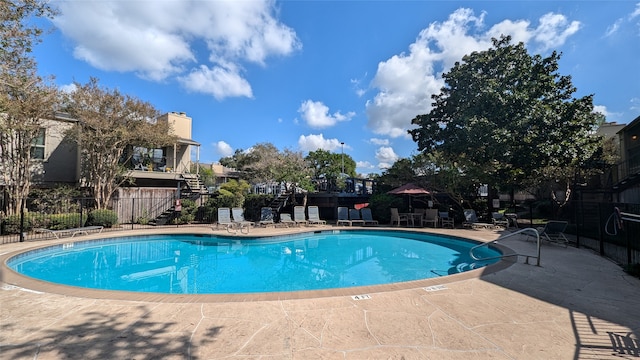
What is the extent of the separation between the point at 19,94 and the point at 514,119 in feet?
68.7

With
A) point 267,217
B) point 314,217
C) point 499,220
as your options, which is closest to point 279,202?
point 267,217

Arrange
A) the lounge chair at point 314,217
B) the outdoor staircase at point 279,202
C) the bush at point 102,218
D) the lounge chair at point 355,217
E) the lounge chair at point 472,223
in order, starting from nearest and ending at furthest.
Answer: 1. the lounge chair at point 472,223
2. the bush at point 102,218
3. the lounge chair at point 314,217
4. the lounge chair at point 355,217
5. the outdoor staircase at point 279,202

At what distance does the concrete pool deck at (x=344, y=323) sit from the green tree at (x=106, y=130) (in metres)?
11.5

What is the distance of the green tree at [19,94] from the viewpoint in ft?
22.8

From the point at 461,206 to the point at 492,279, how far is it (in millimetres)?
11578

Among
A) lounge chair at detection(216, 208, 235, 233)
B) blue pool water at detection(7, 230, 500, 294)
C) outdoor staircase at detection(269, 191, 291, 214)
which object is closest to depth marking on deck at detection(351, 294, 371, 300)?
blue pool water at detection(7, 230, 500, 294)

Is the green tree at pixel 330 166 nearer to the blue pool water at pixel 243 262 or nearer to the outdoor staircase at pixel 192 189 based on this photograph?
the blue pool water at pixel 243 262

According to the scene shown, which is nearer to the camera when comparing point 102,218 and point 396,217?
point 102,218

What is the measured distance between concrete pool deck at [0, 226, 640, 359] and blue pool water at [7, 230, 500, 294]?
A: 2.47 meters

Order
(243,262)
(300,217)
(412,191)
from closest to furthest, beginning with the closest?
1. (243,262)
2. (412,191)
3. (300,217)

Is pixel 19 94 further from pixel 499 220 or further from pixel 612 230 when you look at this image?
pixel 499 220

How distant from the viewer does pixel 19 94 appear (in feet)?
36.1

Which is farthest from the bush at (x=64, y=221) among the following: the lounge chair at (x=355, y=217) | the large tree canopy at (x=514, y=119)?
the large tree canopy at (x=514, y=119)

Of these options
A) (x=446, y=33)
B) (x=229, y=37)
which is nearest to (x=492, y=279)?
(x=446, y=33)
